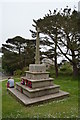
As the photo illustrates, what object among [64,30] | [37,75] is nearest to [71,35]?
[64,30]

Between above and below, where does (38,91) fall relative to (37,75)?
below

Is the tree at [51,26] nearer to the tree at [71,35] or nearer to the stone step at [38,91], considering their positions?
the tree at [71,35]

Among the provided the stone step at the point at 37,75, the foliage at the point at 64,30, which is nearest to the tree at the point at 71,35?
the foliage at the point at 64,30

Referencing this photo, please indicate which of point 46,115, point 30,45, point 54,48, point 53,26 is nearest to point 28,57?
point 30,45

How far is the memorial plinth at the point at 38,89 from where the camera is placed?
8538 mm

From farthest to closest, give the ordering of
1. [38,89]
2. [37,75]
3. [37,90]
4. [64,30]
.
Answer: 1. [64,30]
2. [37,75]
3. [38,89]
4. [37,90]

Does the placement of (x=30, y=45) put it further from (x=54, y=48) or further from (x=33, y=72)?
(x=33, y=72)

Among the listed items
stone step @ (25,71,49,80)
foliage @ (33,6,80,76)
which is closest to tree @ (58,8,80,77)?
foliage @ (33,6,80,76)

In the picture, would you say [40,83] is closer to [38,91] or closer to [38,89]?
[38,89]

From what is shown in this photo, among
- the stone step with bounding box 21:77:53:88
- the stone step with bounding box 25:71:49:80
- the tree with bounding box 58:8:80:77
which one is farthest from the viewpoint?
the tree with bounding box 58:8:80:77

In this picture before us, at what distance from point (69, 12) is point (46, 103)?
15.9 metres

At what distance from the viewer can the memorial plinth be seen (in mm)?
8538

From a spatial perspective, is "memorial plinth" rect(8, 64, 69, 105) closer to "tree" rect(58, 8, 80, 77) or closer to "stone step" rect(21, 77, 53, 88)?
"stone step" rect(21, 77, 53, 88)

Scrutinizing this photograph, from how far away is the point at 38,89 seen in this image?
29.5 ft
